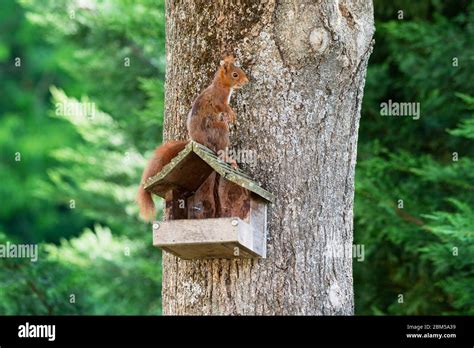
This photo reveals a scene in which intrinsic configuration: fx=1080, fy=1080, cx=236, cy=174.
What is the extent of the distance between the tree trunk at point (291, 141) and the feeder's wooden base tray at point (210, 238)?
10cm

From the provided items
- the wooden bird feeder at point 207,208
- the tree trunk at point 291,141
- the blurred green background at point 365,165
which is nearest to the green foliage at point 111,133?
the blurred green background at point 365,165

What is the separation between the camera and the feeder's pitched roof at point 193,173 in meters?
5.12

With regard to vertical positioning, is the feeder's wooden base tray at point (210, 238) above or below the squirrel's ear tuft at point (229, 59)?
below

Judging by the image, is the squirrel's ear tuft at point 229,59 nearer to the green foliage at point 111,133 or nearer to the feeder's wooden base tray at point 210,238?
the feeder's wooden base tray at point 210,238

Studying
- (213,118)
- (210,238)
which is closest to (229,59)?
(213,118)

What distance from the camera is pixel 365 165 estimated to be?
32.4ft

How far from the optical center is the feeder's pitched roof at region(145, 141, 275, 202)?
5121 mm

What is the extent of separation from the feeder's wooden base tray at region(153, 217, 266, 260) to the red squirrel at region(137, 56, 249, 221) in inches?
14.7

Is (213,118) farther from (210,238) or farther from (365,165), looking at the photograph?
(365,165)

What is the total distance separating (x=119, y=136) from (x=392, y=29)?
12.2ft

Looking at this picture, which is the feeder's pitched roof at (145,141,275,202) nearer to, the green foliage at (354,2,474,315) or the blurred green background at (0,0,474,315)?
the blurred green background at (0,0,474,315)

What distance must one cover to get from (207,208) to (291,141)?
1.78 ft

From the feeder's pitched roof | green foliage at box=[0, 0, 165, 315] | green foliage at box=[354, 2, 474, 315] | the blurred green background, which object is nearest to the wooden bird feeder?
the feeder's pitched roof
